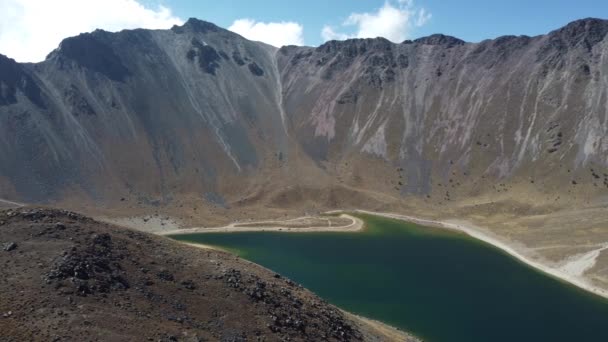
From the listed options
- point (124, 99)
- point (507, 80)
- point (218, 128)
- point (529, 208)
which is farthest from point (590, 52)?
point (124, 99)

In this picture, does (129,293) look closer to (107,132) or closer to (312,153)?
(107,132)

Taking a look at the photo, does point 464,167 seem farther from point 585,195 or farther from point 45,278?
point 45,278

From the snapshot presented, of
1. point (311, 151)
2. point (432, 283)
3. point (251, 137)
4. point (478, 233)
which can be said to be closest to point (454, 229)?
point (478, 233)

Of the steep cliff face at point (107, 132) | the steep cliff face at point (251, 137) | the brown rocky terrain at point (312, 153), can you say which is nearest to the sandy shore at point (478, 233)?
the brown rocky terrain at point (312, 153)

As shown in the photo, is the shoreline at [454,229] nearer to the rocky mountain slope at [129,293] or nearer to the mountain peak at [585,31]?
the rocky mountain slope at [129,293]

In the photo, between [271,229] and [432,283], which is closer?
[432,283]
